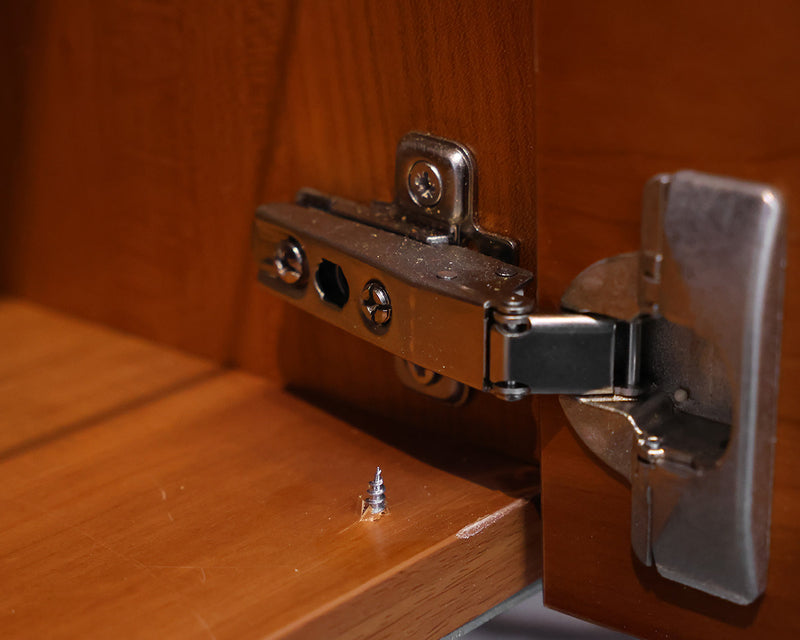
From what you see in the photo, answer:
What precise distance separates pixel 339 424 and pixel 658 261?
0.26m

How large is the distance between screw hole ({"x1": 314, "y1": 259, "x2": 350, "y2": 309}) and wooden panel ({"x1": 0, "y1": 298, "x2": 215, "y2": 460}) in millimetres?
161

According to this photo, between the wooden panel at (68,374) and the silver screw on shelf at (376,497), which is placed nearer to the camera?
the silver screw on shelf at (376,497)

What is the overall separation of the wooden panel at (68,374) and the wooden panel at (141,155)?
18mm

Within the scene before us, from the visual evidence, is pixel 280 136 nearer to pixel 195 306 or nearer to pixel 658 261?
pixel 195 306

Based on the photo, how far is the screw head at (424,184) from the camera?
1.64 feet

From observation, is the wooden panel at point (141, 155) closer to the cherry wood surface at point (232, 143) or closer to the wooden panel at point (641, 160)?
the cherry wood surface at point (232, 143)

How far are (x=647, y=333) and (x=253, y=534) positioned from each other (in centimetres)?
20

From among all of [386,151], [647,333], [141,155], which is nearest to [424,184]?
[386,151]

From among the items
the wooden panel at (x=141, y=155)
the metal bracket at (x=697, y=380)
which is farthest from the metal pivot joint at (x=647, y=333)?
the wooden panel at (x=141, y=155)

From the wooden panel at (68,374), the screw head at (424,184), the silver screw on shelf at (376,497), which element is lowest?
the wooden panel at (68,374)

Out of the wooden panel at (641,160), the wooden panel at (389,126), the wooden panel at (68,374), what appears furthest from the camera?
the wooden panel at (68,374)

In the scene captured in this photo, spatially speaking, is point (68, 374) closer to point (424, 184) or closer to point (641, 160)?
point (424, 184)

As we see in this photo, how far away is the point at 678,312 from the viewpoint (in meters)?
0.38

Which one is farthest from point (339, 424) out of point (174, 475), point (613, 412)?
point (613, 412)
